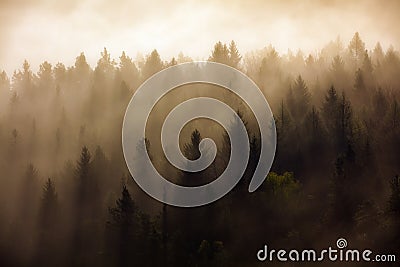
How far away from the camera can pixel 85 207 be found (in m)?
15.7

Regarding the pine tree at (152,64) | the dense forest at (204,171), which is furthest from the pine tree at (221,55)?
the pine tree at (152,64)

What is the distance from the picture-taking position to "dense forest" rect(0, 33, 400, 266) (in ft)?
46.8

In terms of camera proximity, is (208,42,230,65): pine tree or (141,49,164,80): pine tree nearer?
(141,49,164,80): pine tree

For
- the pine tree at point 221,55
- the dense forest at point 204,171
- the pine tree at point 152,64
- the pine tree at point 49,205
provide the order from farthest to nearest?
1. the pine tree at point 221,55
2. the pine tree at point 152,64
3. the pine tree at point 49,205
4. the dense forest at point 204,171

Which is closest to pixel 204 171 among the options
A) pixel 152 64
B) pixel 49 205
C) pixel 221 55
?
pixel 152 64

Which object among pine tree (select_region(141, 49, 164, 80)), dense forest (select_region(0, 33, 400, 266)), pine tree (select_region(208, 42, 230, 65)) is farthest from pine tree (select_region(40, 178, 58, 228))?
pine tree (select_region(208, 42, 230, 65))

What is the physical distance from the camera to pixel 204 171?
14844mm

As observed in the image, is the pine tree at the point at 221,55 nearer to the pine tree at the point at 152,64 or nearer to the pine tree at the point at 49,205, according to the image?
the pine tree at the point at 152,64

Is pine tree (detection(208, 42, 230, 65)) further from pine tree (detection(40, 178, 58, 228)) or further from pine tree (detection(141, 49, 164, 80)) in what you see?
pine tree (detection(40, 178, 58, 228))

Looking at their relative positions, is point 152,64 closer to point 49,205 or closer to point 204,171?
point 204,171

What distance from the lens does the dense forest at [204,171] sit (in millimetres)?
14273

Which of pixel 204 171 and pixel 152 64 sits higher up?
pixel 152 64

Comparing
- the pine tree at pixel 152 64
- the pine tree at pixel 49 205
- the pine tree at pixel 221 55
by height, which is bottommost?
the pine tree at pixel 49 205

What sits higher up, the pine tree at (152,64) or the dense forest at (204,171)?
the pine tree at (152,64)
